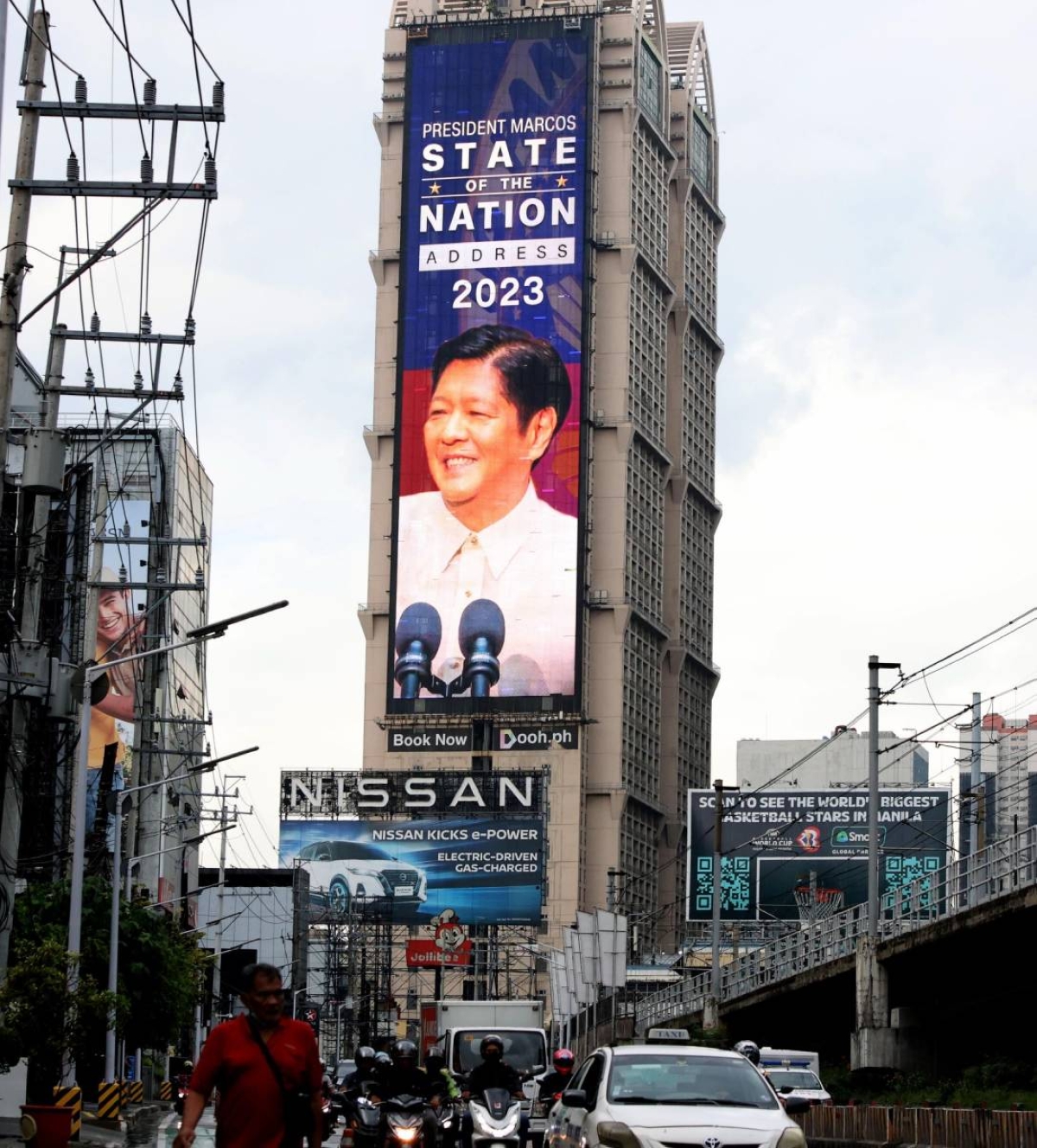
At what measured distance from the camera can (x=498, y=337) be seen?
156125mm

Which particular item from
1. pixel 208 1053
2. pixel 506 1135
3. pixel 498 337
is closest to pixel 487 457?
pixel 498 337

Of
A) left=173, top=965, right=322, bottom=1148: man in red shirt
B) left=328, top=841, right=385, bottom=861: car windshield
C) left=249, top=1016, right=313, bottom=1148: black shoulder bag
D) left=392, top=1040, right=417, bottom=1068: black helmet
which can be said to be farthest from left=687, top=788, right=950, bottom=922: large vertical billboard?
left=249, top=1016, right=313, bottom=1148: black shoulder bag

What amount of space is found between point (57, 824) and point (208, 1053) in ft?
253

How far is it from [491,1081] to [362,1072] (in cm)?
152

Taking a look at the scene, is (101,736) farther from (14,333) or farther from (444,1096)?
(444,1096)

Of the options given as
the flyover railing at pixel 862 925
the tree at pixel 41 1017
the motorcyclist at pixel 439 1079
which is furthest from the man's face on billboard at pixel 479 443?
the motorcyclist at pixel 439 1079

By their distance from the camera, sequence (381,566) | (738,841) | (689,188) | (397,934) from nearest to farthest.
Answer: (738,841) → (397,934) → (381,566) → (689,188)

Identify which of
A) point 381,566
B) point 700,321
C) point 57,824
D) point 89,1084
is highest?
point 700,321

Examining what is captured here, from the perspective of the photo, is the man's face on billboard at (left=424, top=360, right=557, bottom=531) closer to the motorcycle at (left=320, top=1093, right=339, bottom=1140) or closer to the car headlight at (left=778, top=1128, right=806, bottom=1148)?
the motorcycle at (left=320, top=1093, right=339, bottom=1140)

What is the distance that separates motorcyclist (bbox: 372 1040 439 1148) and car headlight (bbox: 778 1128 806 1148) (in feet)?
15.9

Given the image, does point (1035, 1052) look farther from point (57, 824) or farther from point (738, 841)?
point (738, 841)

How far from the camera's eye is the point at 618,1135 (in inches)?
750

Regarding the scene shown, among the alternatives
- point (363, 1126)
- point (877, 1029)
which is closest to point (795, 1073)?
point (877, 1029)

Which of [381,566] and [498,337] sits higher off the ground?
[498,337]
